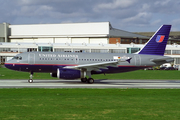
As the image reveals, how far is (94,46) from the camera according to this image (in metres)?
93.0

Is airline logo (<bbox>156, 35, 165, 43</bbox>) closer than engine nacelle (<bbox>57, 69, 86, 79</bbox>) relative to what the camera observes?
No

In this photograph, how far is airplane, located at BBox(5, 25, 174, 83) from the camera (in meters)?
32.9

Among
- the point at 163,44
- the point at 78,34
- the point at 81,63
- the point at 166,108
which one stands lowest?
the point at 166,108

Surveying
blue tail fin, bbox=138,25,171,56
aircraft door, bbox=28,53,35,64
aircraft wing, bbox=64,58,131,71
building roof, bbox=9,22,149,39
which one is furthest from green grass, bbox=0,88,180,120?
building roof, bbox=9,22,149,39

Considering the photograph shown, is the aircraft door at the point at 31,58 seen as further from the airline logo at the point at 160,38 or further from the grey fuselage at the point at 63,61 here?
the airline logo at the point at 160,38

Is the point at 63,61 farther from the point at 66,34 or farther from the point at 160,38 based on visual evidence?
the point at 66,34

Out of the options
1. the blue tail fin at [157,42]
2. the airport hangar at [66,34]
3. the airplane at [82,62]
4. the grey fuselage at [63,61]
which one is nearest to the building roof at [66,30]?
the airport hangar at [66,34]

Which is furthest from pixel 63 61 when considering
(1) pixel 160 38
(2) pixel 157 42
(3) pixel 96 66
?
(1) pixel 160 38

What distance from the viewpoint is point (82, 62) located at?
3506 cm

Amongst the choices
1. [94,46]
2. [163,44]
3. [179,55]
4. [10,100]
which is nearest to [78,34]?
[94,46]

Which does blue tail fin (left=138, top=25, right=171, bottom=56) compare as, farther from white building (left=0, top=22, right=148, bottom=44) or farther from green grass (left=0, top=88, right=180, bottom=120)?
white building (left=0, top=22, right=148, bottom=44)

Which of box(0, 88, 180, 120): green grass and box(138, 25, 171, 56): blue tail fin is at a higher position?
box(138, 25, 171, 56): blue tail fin

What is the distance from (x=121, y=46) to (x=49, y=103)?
8050cm

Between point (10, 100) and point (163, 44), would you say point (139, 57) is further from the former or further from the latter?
point (10, 100)
